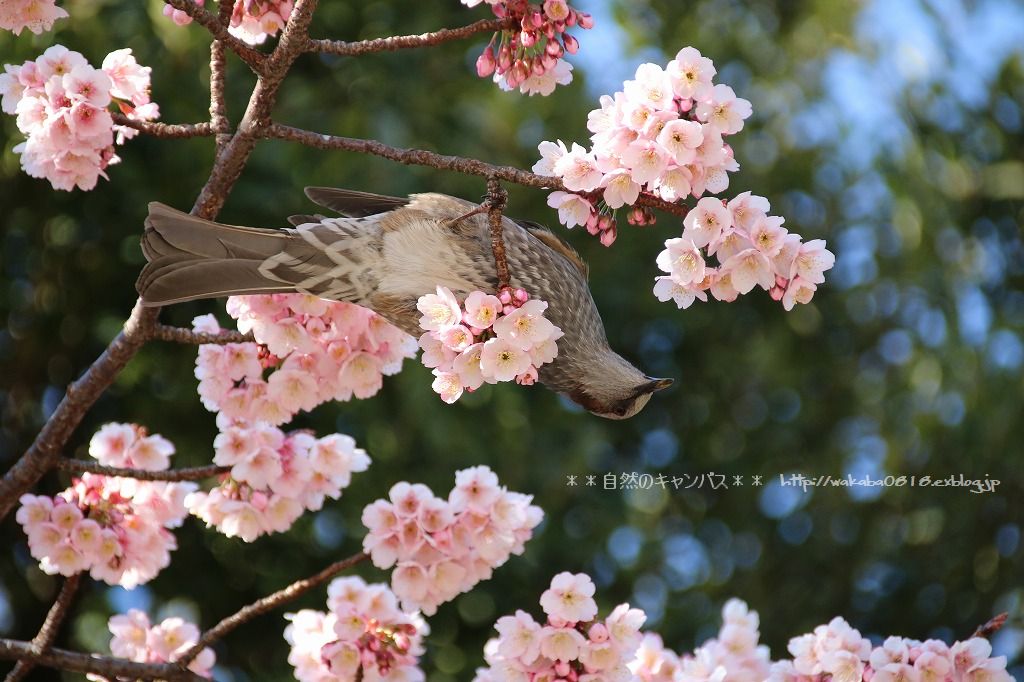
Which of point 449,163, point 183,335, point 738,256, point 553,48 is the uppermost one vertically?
point 553,48

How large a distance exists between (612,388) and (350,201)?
0.59 m

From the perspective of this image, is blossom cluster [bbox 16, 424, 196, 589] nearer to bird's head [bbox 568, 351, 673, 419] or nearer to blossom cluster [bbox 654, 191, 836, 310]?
bird's head [bbox 568, 351, 673, 419]

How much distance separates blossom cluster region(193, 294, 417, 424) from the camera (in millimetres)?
2010

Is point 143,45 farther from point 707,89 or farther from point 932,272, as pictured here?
point 932,272

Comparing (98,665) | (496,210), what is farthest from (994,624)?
(98,665)

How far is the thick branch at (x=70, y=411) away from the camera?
1.85 m

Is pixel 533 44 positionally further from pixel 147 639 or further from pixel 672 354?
pixel 672 354

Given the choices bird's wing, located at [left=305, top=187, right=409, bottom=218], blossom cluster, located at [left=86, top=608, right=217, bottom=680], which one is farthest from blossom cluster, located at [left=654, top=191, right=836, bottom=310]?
blossom cluster, located at [left=86, top=608, right=217, bottom=680]

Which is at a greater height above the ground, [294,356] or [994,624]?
[294,356]

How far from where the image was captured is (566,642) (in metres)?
1.97

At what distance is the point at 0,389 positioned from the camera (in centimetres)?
389

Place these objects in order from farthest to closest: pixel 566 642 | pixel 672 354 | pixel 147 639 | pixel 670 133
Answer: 1. pixel 672 354
2. pixel 147 639
3. pixel 566 642
4. pixel 670 133

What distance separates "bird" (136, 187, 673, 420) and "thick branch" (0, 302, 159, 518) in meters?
0.05

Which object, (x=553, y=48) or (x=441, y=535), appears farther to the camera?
(x=441, y=535)
